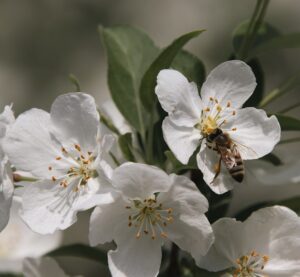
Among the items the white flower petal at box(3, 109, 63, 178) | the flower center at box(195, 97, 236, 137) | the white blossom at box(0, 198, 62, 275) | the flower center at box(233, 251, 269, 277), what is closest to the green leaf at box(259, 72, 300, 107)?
the flower center at box(195, 97, 236, 137)

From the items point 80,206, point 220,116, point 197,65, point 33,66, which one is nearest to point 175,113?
point 220,116

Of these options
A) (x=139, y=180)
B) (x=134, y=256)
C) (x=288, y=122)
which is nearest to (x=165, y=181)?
(x=139, y=180)

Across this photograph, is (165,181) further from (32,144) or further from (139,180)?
(32,144)

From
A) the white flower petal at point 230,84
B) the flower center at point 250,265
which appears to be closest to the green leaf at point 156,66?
the white flower petal at point 230,84

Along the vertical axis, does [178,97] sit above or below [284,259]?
above

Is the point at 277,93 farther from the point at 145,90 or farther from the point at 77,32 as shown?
the point at 77,32

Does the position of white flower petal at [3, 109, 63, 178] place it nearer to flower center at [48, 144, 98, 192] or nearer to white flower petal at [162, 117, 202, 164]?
flower center at [48, 144, 98, 192]

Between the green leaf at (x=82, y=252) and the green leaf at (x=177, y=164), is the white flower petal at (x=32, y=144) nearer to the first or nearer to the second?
the green leaf at (x=177, y=164)

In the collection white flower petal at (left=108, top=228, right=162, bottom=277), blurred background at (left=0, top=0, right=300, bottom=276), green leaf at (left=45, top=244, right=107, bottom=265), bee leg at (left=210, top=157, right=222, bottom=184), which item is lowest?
blurred background at (left=0, top=0, right=300, bottom=276)
